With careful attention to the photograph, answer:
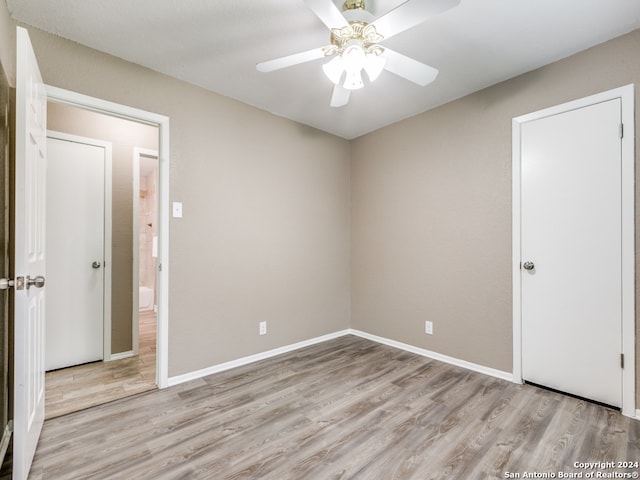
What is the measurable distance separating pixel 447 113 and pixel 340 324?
2.55 m

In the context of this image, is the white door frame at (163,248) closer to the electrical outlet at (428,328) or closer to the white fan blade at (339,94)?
the white fan blade at (339,94)

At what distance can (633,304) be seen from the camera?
1910 millimetres

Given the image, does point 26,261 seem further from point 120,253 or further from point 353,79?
point 120,253

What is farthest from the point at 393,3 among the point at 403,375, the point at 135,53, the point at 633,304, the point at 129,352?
the point at 129,352

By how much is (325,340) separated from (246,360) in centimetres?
101

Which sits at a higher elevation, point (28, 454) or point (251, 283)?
point (251, 283)

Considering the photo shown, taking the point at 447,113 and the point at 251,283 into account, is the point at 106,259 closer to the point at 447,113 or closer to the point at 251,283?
the point at 251,283

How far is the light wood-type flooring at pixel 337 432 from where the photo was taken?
1518mm

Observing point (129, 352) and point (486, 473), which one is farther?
point (129, 352)

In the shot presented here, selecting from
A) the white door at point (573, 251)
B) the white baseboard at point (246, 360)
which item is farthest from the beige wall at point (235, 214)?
the white door at point (573, 251)

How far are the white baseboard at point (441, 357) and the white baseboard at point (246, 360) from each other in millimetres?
435

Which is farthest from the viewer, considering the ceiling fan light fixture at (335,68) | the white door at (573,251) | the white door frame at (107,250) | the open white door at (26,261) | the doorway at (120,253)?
the white door frame at (107,250)

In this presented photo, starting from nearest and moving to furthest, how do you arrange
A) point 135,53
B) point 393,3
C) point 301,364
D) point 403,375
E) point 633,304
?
point 393,3 < point 633,304 < point 135,53 < point 403,375 < point 301,364

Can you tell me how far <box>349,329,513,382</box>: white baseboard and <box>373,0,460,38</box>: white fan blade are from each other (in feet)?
8.40
